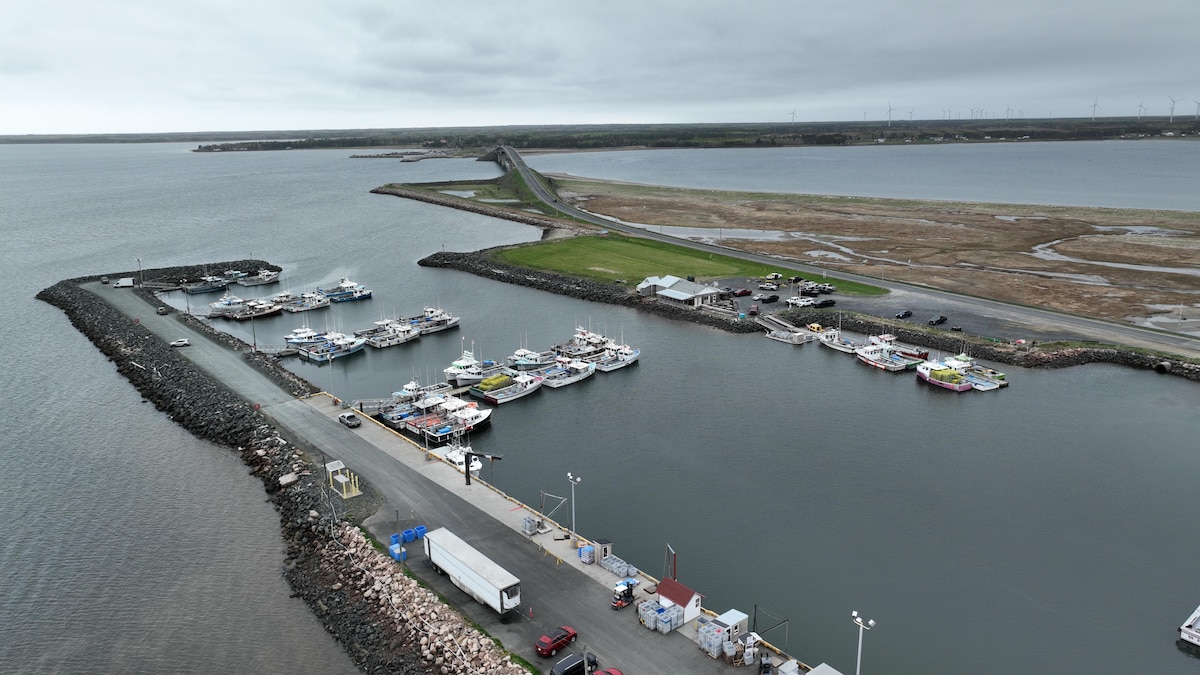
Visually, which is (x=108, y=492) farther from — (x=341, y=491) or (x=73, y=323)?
(x=73, y=323)

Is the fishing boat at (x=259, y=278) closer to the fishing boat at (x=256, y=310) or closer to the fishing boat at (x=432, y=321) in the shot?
the fishing boat at (x=256, y=310)

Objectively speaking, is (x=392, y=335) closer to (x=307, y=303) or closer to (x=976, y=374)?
(x=307, y=303)

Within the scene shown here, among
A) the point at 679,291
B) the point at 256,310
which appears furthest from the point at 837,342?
the point at 256,310

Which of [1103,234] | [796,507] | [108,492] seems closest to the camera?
[796,507]

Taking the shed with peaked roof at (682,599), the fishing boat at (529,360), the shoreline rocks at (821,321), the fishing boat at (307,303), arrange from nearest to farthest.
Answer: the shed with peaked roof at (682,599) < the shoreline rocks at (821,321) < the fishing boat at (529,360) < the fishing boat at (307,303)

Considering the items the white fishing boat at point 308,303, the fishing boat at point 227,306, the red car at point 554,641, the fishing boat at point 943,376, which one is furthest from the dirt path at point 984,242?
the red car at point 554,641

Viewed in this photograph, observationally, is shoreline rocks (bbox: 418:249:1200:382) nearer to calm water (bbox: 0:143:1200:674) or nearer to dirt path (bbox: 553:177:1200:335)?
calm water (bbox: 0:143:1200:674)

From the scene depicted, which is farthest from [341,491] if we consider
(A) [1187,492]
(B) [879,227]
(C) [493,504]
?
(B) [879,227]
